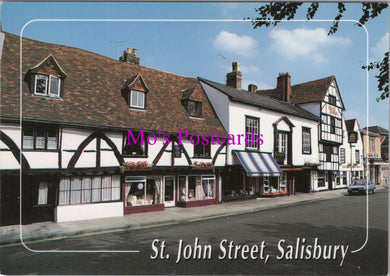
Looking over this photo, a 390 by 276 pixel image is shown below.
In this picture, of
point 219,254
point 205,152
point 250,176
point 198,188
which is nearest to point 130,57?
point 205,152

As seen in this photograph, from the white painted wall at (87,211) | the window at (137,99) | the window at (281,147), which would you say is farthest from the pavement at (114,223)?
the window at (281,147)

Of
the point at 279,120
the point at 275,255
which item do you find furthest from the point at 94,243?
the point at 279,120

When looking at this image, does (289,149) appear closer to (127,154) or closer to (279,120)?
(279,120)

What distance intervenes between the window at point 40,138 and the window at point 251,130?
11513mm

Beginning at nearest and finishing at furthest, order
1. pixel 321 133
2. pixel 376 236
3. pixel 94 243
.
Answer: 1. pixel 376 236
2. pixel 94 243
3. pixel 321 133

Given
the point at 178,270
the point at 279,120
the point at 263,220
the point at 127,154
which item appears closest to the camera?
the point at 178,270

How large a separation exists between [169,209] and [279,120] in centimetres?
1091

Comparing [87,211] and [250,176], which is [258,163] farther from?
[87,211]

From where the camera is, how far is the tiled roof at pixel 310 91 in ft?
77.9

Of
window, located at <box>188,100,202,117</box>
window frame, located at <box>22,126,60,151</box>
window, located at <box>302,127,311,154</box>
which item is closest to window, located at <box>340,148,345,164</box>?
window, located at <box>302,127,311,154</box>

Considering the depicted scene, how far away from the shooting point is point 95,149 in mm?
11898

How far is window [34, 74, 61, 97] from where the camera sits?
10703 millimetres

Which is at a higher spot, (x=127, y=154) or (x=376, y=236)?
(x=127, y=154)

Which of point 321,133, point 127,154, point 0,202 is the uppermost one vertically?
point 321,133
